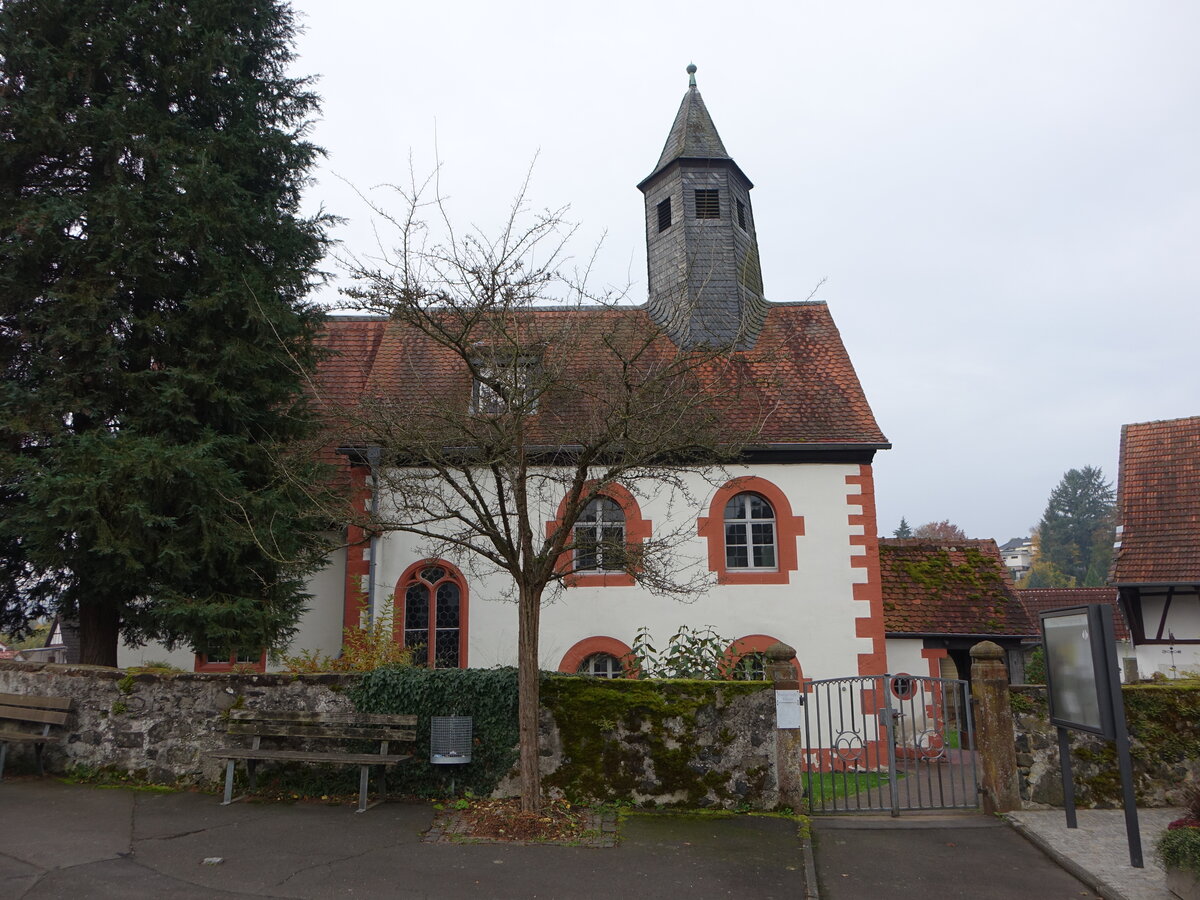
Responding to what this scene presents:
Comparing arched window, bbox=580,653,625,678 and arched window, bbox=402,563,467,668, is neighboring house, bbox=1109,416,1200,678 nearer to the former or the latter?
arched window, bbox=580,653,625,678

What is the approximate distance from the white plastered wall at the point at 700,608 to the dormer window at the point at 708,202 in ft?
21.4

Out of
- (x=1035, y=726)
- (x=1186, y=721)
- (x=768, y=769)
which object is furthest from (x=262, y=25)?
(x=1186, y=721)

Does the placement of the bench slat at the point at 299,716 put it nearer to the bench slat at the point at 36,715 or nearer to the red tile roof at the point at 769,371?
the bench slat at the point at 36,715

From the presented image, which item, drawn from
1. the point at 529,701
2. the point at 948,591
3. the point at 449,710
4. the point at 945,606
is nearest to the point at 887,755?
the point at 945,606

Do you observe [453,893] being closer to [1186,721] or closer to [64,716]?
[64,716]

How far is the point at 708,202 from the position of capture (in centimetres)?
1780

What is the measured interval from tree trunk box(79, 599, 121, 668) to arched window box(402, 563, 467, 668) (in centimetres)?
414

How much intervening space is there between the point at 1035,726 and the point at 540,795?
→ 16.6 ft

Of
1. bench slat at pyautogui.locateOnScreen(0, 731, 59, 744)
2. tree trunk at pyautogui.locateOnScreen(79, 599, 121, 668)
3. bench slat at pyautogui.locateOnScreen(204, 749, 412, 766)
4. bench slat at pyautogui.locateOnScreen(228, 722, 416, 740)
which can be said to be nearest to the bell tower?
bench slat at pyautogui.locateOnScreen(228, 722, 416, 740)

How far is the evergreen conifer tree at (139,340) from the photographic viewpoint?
9.63 metres

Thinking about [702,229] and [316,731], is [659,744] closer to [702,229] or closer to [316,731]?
[316,731]

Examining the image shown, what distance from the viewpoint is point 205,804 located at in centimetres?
824

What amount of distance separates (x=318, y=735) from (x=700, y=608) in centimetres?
657

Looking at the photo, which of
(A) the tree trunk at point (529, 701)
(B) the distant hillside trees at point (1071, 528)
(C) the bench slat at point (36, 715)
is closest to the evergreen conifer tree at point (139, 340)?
(C) the bench slat at point (36, 715)
